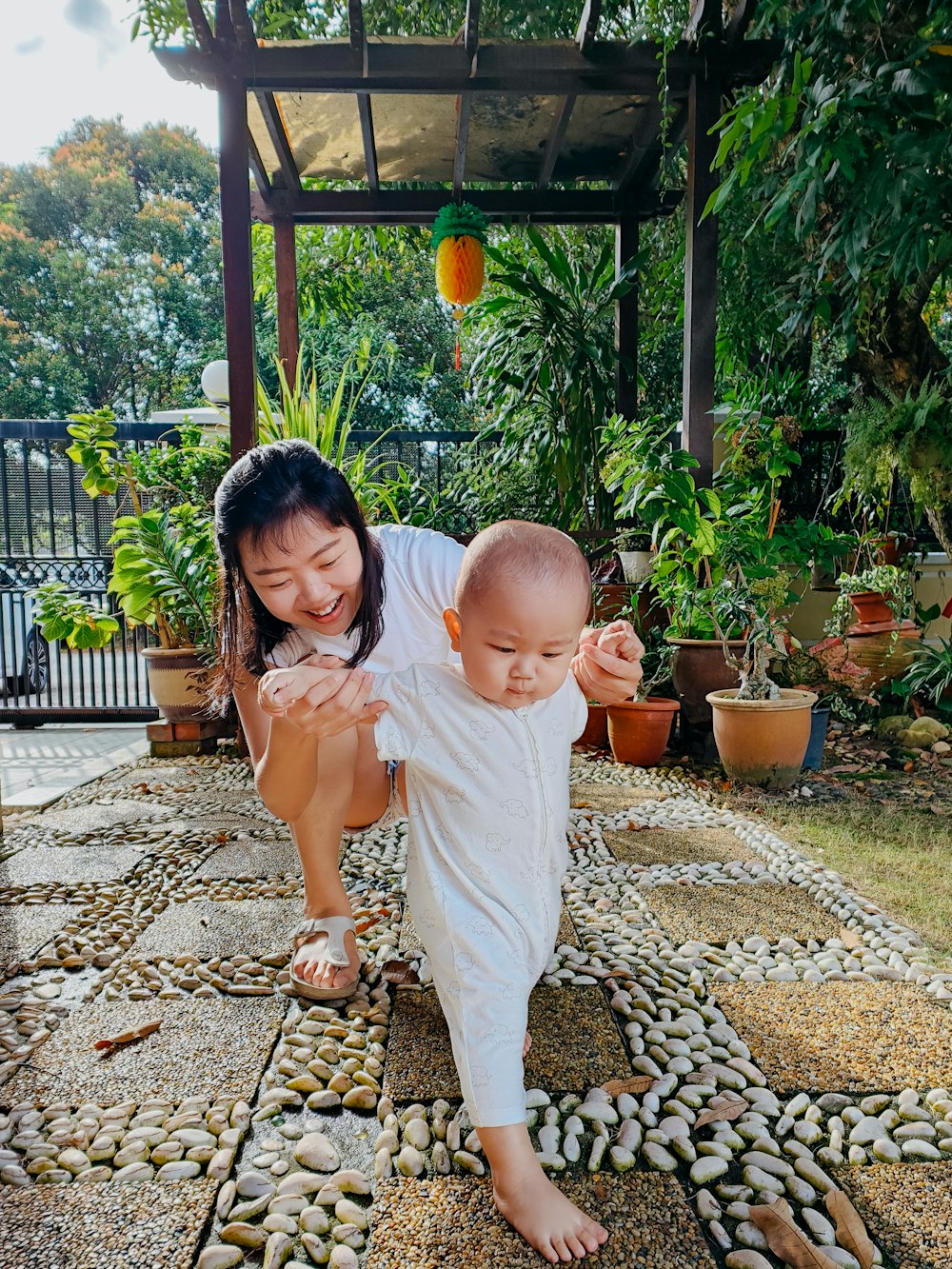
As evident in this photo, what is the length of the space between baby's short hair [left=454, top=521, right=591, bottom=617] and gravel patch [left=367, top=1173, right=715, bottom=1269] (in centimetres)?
71

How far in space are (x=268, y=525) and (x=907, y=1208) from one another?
48.7 inches

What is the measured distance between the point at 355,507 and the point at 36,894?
132 cm

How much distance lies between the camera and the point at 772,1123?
1169 mm

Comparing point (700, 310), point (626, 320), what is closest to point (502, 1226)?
point (700, 310)

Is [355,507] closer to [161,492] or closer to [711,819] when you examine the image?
[711,819]

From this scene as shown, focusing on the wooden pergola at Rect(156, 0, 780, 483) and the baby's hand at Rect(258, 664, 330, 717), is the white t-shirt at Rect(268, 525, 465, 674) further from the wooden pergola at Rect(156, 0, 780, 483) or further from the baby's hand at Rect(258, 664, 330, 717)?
the wooden pergola at Rect(156, 0, 780, 483)

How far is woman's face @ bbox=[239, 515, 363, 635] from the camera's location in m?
1.38

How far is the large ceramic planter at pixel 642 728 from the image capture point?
132 inches

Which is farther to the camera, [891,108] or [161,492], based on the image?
[161,492]

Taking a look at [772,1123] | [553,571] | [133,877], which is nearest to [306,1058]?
[772,1123]

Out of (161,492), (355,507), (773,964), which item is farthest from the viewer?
(161,492)

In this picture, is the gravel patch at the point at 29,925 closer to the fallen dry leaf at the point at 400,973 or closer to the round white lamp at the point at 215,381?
the fallen dry leaf at the point at 400,973

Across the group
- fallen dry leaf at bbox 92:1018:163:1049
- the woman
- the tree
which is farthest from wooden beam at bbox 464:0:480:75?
the tree

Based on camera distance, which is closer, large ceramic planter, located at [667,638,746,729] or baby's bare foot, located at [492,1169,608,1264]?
baby's bare foot, located at [492,1169,608,1264]
